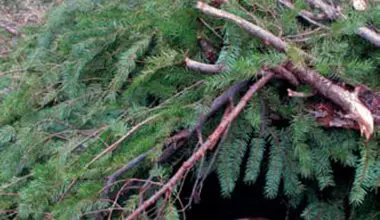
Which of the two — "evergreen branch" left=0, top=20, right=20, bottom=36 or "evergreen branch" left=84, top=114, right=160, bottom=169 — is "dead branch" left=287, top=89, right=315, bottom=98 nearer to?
"evergreen branch" left=84, top=114, right=160, bottom=169

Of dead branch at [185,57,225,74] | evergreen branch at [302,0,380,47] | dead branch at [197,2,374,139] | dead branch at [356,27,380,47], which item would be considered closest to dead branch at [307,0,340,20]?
evergreen branch at [302,0,380,47]

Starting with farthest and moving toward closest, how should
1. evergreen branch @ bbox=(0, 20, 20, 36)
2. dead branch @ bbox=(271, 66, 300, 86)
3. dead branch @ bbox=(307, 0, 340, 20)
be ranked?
evergreen branch @ bbox=(0, 20, 20, 36)
dead branch @ bbox=(307, 0, 340, 20)
dead branch @ bbox=(271, 66, 300, 86)

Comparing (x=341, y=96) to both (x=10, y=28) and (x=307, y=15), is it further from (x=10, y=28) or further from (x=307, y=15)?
(x=10, y=28)

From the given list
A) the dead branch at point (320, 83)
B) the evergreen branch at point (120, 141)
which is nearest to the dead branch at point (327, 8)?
the dead branch at point (320, 83)

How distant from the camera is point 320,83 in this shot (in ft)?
4.20

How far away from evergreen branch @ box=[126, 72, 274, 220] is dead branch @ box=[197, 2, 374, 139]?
3.7 inches

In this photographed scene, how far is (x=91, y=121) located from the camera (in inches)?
60.2

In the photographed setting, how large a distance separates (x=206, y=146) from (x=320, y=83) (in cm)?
35

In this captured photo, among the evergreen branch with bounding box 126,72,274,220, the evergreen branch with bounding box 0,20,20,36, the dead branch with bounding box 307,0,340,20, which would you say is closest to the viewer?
the evergreen branch with bounding box 126,72,274,220

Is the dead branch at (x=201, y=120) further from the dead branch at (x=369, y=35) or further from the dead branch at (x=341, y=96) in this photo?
the dead branch at (x=369, y=35)

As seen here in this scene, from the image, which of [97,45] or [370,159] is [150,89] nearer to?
[97,45]

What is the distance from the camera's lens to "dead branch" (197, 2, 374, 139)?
4.03ft

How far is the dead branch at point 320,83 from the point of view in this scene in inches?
48.4

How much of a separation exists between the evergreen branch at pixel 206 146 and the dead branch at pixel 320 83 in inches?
3.7
